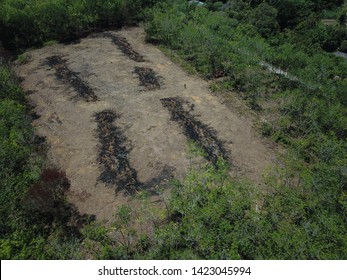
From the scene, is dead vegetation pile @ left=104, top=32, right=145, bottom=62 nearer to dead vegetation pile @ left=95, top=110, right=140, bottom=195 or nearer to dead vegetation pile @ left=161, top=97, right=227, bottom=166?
dead vegetation pile @ left=161, top=97, right=227, bottom=166

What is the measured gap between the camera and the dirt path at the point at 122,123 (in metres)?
14.4

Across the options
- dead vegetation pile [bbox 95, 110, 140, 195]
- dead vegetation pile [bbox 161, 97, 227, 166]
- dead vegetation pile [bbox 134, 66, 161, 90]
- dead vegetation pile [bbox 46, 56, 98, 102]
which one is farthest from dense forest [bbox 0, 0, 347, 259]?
dead vegetation pile [bbox 134, 66, 161, 90]

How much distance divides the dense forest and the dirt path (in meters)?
0.98

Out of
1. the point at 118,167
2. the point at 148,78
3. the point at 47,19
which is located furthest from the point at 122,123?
the point at 47,19

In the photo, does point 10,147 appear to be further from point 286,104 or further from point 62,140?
point 286,104

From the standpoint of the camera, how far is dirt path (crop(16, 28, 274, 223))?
47.4ft

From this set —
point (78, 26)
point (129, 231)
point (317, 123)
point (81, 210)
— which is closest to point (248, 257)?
point (129, 231)

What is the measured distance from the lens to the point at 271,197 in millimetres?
12109

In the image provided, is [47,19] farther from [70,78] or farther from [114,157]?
[114,157]

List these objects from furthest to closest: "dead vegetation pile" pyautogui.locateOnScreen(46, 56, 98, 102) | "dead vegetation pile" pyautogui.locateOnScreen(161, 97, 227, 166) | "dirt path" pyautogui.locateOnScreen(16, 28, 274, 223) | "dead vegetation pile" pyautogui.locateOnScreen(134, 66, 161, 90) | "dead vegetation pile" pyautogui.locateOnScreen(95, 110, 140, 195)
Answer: "dead vegetation pile" pyautogui.locateOnScreen(134, 66, 161, 90) → "dead vegetation pile" pyautogui.locateOnScreen(46, 56, 98, 102) → "dead vegetation pile" pyautogui.locateOnScreen(161, 97, 227, 166) → "dirt path" pyautogui.locateOnScreen(16, 28, 274, 223) → "dead vegetation pile" pyautogui.locateOnScreen(95, 110, 140, 195)

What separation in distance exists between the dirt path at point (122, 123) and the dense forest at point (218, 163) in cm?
98

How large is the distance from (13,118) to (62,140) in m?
2.47

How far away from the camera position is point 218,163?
538 inches

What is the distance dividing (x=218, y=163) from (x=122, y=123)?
6449 mm
